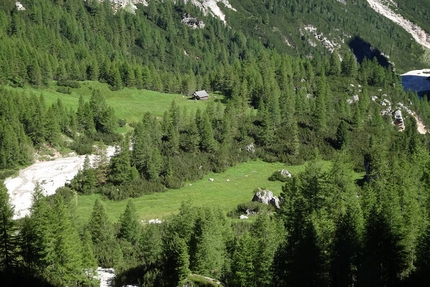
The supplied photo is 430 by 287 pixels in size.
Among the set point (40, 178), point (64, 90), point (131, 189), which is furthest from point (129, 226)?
point (64, 90)

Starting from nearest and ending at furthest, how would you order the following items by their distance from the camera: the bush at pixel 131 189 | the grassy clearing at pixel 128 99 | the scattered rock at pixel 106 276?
1. the scattered rock at pixel 106 276
2. the bush at pixel 131 189
3. the grassy clearing at pixel 128 99

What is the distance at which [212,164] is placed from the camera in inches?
3597

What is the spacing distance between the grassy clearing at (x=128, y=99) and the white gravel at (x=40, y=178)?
25.3 metres

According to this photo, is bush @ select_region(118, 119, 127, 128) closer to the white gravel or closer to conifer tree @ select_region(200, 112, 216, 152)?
the white gravel

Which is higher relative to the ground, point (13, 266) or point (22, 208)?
point (13, 266)

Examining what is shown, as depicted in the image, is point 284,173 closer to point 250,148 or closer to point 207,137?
point 250,148

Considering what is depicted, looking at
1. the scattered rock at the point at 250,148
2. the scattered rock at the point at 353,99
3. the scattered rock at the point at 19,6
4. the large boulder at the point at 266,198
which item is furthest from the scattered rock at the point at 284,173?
the scattered rock at the point at 19,6

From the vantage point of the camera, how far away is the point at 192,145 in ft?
307

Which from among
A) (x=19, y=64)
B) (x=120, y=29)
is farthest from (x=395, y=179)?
(x=120, y=29)

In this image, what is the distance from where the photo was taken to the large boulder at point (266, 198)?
241 feet

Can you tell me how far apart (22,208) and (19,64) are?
58.6m

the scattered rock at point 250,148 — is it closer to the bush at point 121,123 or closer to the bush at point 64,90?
the bush at point 121,123

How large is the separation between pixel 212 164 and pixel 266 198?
2018cm

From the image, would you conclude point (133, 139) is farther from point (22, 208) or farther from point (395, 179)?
point (395, 179)
